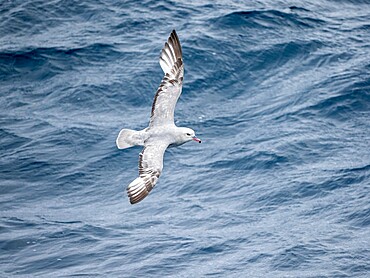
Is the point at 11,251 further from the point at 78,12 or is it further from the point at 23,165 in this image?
the point at 78,12

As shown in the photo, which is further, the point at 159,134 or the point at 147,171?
the point at 159,134

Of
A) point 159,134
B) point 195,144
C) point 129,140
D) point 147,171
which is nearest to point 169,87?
point 159,134

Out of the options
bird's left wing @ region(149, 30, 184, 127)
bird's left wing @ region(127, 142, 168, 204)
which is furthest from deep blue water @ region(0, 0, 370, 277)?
bird's left wing @ region(149, 30, 184, 127)

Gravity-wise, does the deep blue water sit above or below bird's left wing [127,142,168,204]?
above

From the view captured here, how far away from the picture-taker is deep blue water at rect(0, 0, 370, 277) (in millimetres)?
16719

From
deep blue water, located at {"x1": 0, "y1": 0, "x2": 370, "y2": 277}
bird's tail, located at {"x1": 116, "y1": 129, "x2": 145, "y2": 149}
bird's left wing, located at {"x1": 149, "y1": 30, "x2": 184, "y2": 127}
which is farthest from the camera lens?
deep blue water, located at {"x1": 0, "y1": 0, "x2": 370, "y2": 277}

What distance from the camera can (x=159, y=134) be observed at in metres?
14.7

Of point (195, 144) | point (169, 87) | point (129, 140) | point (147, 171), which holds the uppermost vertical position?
point (195, 144)

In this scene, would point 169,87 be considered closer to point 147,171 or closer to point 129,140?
point 129,140

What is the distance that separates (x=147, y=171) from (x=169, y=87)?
2348 millimetres

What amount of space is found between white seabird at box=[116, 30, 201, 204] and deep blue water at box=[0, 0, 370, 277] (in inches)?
112

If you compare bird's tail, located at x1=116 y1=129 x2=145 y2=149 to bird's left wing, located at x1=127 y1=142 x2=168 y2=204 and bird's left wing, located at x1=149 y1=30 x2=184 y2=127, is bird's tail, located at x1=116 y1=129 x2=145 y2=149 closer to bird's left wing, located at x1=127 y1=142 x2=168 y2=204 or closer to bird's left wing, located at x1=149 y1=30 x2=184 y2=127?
bird's left wing, located at x1=127 y1=142 x2=168 y2=204

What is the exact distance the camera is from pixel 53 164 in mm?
19688

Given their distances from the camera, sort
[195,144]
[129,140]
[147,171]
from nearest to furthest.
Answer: [147,171] < [129,140] < [195,144]
